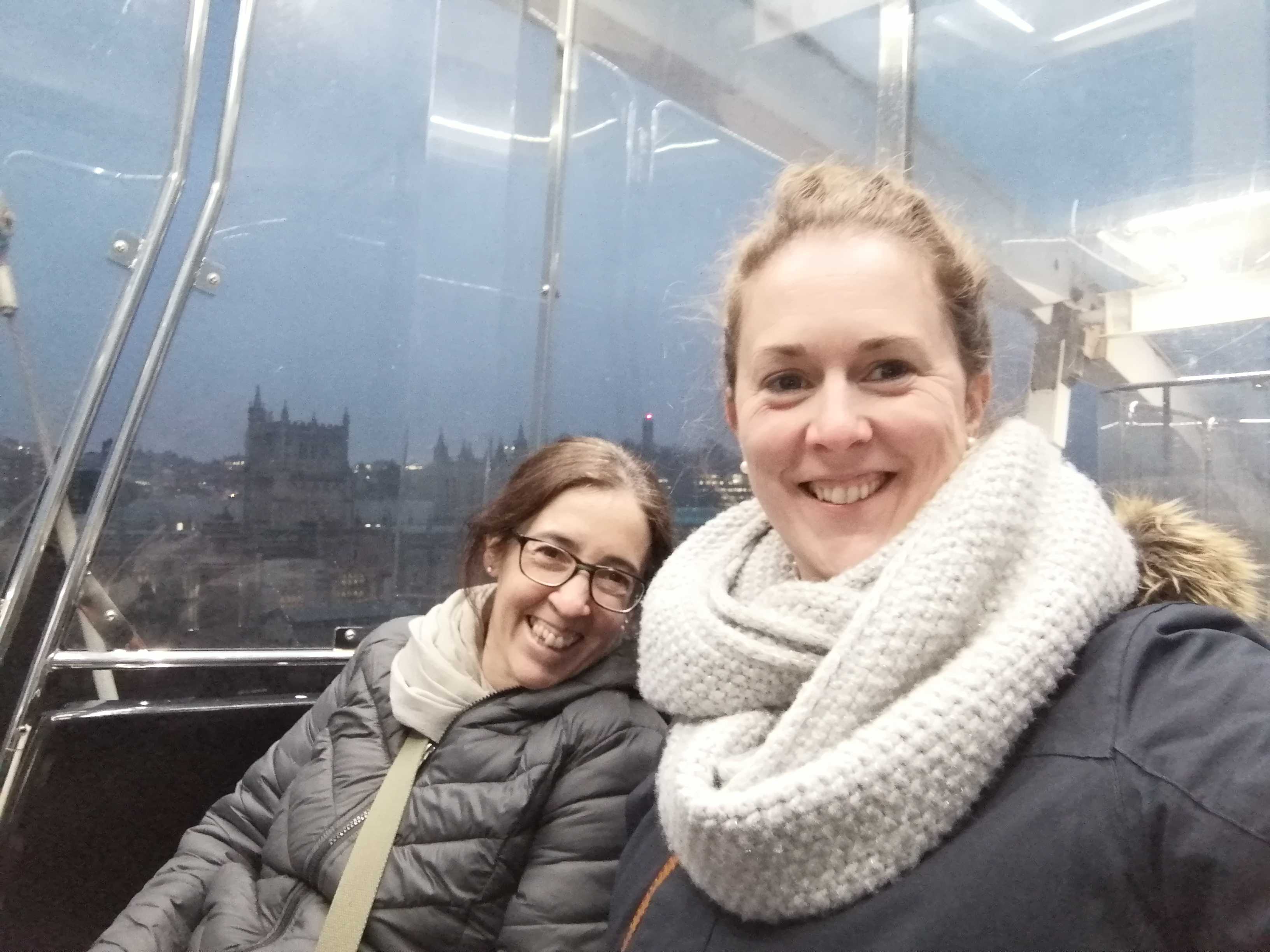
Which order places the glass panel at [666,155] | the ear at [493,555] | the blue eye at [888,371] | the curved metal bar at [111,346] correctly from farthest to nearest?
the glass panel at [666,155], the curved metal bar at [111,346], the ear at [493,555], the blue eye at [888,371]

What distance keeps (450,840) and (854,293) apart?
0.98 metres

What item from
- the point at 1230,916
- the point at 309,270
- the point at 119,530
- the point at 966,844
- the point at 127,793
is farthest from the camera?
the point at 309,270

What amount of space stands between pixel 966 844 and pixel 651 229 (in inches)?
99.8

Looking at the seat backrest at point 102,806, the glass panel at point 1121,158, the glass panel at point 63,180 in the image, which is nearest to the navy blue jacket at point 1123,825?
the glass panel at point 1121,158

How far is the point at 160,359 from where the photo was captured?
1988 millimetres

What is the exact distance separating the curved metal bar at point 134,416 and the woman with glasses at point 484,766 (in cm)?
47

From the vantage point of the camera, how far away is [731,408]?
3.57 ft

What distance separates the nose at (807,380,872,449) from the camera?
0.84 metres

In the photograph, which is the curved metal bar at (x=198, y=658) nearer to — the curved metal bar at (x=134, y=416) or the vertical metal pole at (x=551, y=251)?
the curved metal bar at (x=134, y=416)

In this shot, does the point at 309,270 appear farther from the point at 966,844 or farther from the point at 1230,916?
the point at 1230,916

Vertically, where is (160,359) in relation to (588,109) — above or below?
below

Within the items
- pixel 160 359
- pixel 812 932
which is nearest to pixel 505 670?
pixel 812 932

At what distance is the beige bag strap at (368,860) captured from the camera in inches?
46.4

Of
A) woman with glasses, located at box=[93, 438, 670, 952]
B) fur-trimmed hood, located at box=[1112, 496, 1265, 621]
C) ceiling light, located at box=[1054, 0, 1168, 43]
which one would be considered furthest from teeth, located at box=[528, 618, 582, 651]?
ceiling light, located at box=[1054, 0, 1168, 43]
